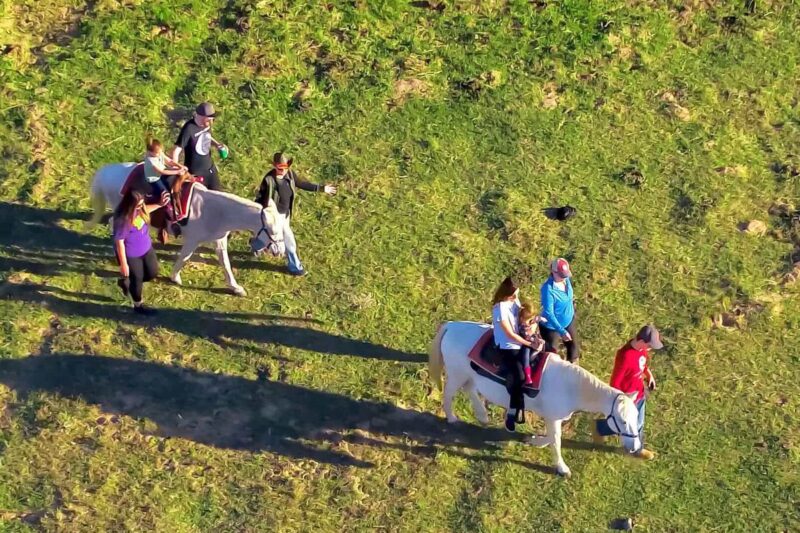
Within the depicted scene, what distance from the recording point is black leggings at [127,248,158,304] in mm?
9789

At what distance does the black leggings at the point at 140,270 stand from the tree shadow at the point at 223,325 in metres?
0.45

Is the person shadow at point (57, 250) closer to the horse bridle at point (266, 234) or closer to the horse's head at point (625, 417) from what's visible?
the horse bridle at point (266, 234)

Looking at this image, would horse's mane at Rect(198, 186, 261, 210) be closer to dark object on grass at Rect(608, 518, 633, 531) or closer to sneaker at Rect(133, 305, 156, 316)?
sneaker at Rect(133, 305, 156, 316)

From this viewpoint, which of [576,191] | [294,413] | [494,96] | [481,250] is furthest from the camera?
[494,96]

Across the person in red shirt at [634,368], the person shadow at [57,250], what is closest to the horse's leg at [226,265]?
the person shadow at [57,250]

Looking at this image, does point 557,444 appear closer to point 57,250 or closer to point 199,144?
point 199,144

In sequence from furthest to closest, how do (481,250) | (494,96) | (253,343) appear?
(494,96) < (481,250) < (253,343)

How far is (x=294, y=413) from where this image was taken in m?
9.62

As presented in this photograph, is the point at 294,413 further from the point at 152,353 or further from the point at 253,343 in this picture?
the point at 152,353

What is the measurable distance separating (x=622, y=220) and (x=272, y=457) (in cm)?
573

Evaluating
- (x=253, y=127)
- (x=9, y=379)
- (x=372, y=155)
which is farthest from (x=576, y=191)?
(x=9, y=379)

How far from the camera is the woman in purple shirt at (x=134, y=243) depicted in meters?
9.44

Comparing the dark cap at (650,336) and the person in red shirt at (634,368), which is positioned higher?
the dark cap at (650,336)

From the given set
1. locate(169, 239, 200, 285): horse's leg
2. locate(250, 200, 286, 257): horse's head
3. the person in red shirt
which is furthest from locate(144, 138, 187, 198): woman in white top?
the person in red shirt
